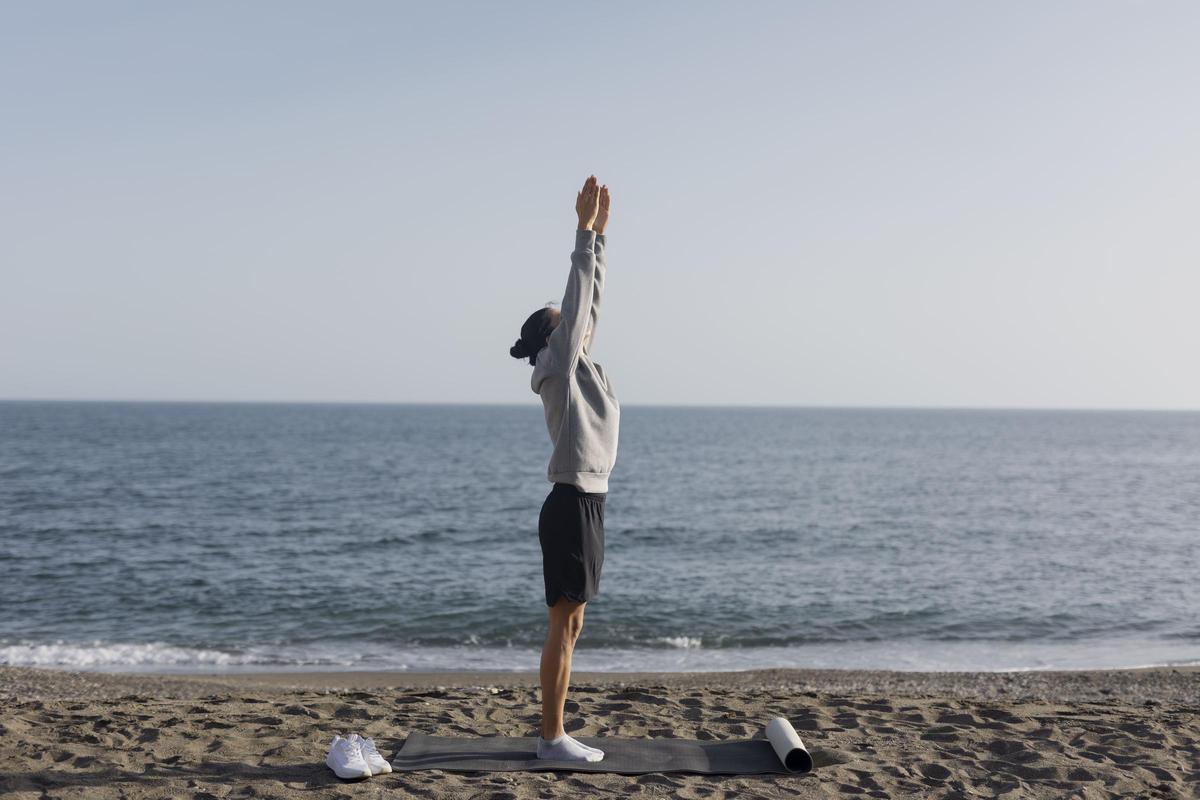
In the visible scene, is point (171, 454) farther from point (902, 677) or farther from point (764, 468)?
point (902, 677)

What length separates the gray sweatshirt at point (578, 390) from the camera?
421 cm

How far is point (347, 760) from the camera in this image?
4516 millimetres

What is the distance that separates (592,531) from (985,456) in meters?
59.2

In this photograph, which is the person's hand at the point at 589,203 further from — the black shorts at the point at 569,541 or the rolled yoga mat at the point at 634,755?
the rolled yoga mat at the point at 634,755

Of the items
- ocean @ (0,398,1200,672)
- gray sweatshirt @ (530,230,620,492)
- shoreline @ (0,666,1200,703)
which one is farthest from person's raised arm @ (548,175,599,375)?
ocean @ (0,398,1200,672)

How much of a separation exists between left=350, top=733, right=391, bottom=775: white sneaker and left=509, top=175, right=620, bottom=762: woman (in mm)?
959

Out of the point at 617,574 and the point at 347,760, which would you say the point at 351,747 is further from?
the point at 617,574

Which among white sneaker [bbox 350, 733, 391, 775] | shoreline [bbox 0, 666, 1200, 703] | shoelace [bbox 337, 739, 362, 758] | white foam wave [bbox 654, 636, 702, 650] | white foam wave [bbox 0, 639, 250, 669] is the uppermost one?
shoelace [bbox 337, 739, 362, 758]

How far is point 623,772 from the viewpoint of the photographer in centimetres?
463

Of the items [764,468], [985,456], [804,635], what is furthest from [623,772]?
[985,456]

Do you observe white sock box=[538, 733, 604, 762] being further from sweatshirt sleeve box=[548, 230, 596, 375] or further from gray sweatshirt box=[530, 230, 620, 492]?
sweatshirt sleeve box=[548, 230, 596, 375]

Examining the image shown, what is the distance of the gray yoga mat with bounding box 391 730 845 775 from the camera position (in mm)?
4695

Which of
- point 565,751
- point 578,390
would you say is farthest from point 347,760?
point 578,390

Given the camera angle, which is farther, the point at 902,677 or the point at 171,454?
the point at 171,454
